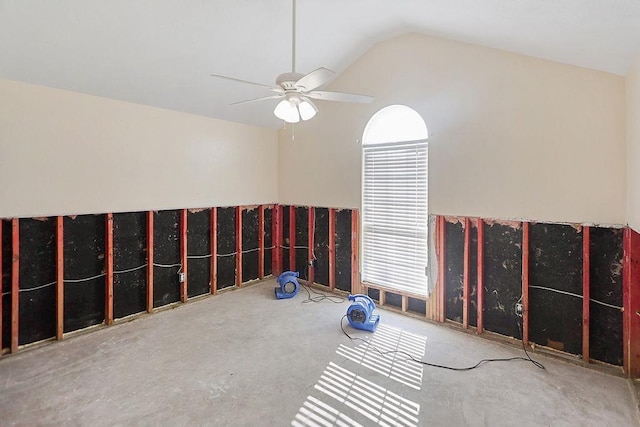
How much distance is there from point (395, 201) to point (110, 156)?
11.3ft

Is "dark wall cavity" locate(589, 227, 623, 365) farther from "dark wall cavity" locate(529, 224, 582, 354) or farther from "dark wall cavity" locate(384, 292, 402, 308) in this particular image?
"dark wall cavity" locate(384, 292, 402, 308)

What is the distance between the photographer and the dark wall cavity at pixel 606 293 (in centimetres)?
271

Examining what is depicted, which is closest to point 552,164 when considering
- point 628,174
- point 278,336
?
point 628,174

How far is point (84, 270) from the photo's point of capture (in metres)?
3.45

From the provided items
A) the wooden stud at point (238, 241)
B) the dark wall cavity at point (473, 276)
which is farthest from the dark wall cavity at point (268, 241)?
the dark wall cavity at point (473, 276)

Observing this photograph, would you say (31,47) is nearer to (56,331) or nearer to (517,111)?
(56,331)

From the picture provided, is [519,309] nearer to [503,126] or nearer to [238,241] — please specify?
[503,126]

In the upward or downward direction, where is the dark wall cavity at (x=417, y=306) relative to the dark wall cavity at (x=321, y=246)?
downward

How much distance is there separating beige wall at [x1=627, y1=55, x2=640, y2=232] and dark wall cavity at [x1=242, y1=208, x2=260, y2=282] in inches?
176

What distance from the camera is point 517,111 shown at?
3.06 m

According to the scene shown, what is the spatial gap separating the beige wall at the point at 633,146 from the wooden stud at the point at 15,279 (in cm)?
524

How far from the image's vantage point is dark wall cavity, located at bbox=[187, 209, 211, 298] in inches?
173

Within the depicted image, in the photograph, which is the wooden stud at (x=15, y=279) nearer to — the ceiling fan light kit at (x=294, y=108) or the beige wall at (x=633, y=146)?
the ceiling fan light kit at (x=294, y=108)

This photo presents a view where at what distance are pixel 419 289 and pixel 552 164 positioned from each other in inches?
76.5
